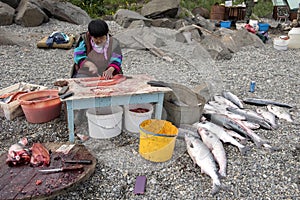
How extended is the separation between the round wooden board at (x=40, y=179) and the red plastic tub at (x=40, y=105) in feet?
2.55

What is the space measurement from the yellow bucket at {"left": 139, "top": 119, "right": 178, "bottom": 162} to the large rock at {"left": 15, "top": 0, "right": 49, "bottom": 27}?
7270 millimetres

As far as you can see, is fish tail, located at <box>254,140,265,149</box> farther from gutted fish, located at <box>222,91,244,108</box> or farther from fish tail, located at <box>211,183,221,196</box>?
gutted fish, located at <box>222,91,244,108</box>

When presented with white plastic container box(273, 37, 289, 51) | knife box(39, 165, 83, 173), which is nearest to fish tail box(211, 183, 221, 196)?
knife box(39, 165, 83, 173)

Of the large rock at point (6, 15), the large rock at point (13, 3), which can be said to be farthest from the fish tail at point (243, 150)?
the large rock at point (13, 3)

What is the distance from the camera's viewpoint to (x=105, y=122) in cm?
365

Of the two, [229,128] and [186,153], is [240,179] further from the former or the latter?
[229,128]

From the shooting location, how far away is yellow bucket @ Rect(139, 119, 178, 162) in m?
3.24

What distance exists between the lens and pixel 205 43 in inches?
326

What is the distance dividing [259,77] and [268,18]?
9633 millimetres

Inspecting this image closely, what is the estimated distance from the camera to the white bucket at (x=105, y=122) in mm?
3617

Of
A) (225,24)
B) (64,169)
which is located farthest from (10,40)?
(225,24)

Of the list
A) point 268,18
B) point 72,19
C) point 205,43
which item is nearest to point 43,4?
point 72,19

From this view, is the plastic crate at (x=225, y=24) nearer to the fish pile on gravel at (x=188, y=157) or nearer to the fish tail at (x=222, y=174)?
the fish pile on gravel at (x=188, y=157)

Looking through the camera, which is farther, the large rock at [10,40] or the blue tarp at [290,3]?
the blue tarp at [290,3]
